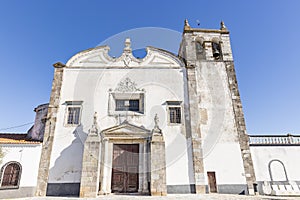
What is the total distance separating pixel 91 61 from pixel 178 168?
8817 mm

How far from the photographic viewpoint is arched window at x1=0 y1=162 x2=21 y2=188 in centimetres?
986

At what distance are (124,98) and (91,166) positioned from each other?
4.47 meters

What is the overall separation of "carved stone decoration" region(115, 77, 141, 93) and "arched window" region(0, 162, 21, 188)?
6.78 meters

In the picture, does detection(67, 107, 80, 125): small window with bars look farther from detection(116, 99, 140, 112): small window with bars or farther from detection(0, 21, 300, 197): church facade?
detection(116, 99, 140, 112): small window with bars

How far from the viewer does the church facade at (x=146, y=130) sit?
1050 cm

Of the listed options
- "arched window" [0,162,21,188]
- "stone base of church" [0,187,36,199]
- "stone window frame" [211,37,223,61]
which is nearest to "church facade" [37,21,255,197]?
"stone base of church" [0,187,36,199]

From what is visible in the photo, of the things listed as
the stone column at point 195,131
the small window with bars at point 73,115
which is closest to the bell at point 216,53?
the stone column at point 195,131

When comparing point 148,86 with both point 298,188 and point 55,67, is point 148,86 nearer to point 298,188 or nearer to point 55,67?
point 55,67

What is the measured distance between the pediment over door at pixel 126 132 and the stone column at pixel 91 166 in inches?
31.4

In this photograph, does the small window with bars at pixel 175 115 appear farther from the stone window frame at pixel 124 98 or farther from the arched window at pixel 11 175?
the arched window at pixel 11 175

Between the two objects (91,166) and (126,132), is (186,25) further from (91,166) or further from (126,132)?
(91,166)

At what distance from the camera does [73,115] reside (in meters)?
11.8

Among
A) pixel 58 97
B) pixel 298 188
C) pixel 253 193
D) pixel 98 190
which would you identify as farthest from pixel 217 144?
pixel 58 97

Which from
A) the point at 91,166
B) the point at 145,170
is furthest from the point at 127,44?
the point at 145,170
